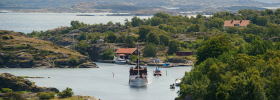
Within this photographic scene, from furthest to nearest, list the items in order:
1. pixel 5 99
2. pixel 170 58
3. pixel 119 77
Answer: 1. pixel 170 58
2. pixel 119 77
3. pixel 5 99

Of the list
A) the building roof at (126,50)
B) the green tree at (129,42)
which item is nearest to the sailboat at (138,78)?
the building roof at (126,50)

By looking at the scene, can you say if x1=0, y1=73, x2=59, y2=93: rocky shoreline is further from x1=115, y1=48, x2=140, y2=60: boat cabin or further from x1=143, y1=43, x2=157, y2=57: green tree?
x1=115, y1=48, x2=140, y2=60: boat cabin

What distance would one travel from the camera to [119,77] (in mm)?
113000

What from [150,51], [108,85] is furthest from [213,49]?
[150,51]

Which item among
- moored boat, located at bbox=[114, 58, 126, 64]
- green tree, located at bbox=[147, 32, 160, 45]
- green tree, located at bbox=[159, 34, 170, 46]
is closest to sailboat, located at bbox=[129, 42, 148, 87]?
moored boat, located at bbox=[114, 58, 126, 64]

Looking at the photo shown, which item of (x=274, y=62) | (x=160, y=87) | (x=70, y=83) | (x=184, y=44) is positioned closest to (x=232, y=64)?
(x=274, y=62)

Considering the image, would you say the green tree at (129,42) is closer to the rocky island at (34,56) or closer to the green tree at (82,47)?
the green tree at (82,47)

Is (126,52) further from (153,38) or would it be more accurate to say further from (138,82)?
(138,82)

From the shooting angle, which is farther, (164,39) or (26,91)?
(164,39)

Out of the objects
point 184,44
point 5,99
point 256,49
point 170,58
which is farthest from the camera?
point 184,44

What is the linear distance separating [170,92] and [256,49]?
1844cm

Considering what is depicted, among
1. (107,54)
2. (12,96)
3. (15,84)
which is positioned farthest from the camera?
(107,54)

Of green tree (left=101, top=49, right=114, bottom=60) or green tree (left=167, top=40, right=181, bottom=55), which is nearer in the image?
green tree (left=167, top=40, right=181, bottom=55)

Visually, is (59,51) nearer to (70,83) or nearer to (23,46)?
(23,46)
